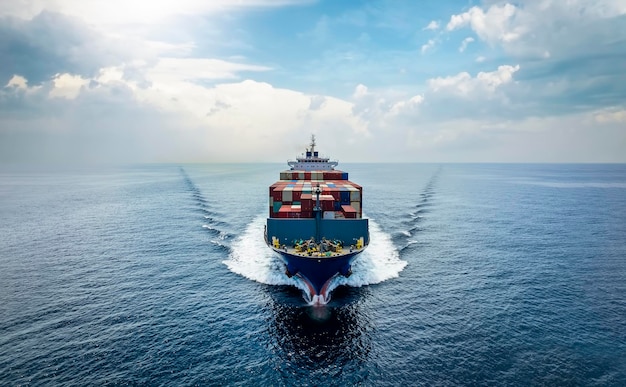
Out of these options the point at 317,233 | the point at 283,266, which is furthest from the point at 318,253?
the point at 283,266

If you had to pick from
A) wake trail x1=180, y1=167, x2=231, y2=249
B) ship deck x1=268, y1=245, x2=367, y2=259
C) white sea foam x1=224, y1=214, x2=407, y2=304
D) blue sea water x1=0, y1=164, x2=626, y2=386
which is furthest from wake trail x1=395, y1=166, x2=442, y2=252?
wake trail x1=180, y1=167, x2=231, y2=249

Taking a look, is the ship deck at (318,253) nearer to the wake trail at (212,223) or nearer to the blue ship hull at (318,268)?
the blue ship hull at (318,268)

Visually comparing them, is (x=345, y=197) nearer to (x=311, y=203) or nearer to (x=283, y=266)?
(x=311, y=203)

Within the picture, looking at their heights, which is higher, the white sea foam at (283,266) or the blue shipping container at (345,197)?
the blue shipping container at (345,197)

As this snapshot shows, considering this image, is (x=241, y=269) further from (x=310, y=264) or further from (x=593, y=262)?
(x=593, y=262)

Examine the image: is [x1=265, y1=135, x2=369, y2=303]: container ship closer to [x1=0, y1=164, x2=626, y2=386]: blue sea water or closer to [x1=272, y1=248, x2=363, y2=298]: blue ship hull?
[x1=272, y1=248, x2=363, y2=298]: blue ship hull

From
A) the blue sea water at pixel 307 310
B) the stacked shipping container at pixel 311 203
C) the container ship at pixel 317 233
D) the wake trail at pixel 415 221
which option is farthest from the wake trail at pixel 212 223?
the wake trail at pixel 415 221
